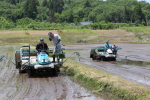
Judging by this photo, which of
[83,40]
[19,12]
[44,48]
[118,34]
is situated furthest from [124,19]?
[44,48]

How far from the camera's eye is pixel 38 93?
917cm

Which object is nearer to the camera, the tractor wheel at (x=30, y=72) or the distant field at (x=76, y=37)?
the tractor wheel at (x=30, y=72)

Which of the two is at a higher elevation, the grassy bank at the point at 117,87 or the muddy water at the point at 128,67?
the grassy bank at the point at 117,87

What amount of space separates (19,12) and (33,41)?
10814 centimetres

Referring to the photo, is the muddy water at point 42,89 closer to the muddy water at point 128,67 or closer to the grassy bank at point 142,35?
the muddy water at point 128,67

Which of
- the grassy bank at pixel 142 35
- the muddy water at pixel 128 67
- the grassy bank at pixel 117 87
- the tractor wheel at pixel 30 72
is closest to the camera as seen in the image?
the grassy bank at pixel 117 87

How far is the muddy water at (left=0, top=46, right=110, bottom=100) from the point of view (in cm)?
858

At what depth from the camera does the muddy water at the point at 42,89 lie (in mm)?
8578

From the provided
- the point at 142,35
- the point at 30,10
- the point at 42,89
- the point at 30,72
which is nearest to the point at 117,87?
the point at 42,89

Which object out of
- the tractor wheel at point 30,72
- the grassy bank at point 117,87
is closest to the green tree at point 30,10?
the tractor wheel at point 30,72

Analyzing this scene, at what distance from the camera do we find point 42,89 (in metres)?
9.87

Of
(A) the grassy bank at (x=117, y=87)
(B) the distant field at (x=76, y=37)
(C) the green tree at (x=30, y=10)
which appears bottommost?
(B) the distant field at (x=76, y=37)

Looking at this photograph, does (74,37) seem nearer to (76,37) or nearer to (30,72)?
(76,37)

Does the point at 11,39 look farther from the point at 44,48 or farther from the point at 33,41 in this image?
the point at 44,48
